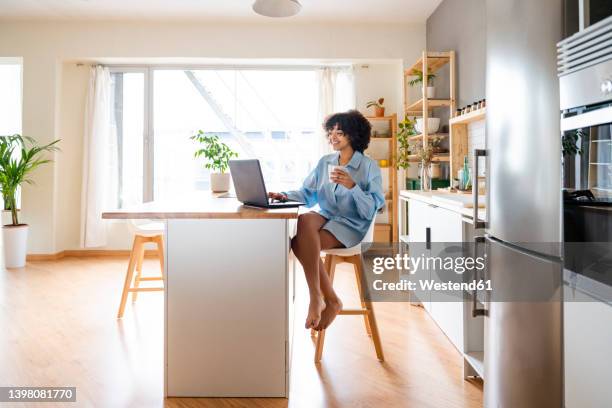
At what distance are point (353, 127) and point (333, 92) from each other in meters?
2.73

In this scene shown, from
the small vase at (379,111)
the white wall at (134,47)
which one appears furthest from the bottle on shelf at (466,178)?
the white wall at (134,47)

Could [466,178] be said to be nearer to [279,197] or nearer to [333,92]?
[279,197]

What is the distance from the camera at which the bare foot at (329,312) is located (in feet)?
6.68

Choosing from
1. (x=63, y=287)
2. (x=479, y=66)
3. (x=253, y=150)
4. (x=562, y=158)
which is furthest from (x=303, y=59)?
(x=562, y=158)

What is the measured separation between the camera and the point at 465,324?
200cm

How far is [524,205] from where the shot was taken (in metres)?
1.26

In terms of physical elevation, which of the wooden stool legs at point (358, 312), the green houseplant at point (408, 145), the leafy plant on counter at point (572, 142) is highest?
the green houseplant at point (408, 145)

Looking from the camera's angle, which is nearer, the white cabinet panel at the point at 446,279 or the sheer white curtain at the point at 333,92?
the white cabinet panel at the point at 446,279

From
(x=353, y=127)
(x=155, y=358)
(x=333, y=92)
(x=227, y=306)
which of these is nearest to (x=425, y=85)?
(x=333, y=92)

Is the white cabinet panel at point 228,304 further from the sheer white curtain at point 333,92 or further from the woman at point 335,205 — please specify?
the sheer white curtain at point 333,92

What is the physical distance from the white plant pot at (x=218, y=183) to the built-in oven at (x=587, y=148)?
93.9 inches

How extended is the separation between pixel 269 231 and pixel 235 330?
0.45 m

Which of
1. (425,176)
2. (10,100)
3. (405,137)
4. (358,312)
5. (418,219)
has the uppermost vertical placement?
(10,100)

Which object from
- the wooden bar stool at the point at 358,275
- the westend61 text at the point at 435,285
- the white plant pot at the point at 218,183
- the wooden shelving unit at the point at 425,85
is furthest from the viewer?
the wooden shelving unit at the point at 425,85
